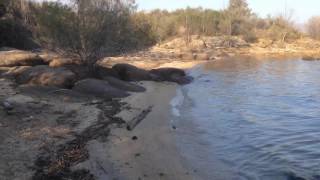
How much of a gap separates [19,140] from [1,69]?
1380 centimetres

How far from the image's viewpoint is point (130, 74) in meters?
29.8

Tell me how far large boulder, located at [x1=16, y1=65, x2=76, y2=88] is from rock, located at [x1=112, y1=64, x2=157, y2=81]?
7.06 metres

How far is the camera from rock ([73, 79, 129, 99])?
850 inches

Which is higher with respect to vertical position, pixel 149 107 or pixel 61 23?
pixel 61 23

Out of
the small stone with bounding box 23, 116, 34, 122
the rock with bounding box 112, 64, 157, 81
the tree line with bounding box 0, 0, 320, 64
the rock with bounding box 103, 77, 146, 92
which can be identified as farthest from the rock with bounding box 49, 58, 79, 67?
the small stone with bounding box 23, 116, 34, 122

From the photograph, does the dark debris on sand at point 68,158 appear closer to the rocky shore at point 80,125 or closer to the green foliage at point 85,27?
the rocky shore at point 80,125

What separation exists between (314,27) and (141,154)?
8536 centimetres

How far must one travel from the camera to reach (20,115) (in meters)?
15.2

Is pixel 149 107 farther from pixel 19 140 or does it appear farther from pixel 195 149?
pixel 19 140

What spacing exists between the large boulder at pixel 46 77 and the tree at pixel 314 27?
7383 cm

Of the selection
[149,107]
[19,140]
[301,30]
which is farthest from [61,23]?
[301,30]

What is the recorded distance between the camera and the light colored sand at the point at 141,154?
10945 mm

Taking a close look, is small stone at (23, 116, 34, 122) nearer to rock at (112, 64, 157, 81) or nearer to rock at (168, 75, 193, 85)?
rock at (112, 64, 157, 81)

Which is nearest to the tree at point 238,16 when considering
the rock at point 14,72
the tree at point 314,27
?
the tree at point 314,27
